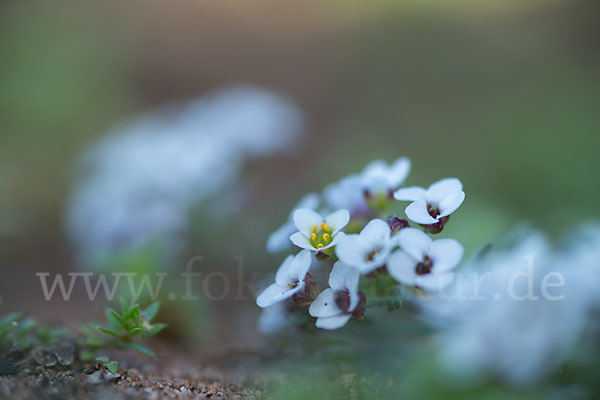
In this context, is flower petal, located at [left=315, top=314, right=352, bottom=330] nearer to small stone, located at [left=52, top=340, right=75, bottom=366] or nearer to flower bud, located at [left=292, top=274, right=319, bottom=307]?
flower bud, located at [left=292, top=274, right=319, bottom=307]

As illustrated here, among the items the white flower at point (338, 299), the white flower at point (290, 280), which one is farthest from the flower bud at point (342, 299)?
the white flower at point (290, 280)

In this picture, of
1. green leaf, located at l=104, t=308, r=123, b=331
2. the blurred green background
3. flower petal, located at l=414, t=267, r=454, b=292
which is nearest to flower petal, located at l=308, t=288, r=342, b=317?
flower petal, located at l=414, t=267, r=454, b=292

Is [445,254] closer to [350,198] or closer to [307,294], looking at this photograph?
[307,294]

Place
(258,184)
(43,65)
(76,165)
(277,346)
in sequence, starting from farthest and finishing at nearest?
(43,65)
(258,184)
(76,165)
(277,346)

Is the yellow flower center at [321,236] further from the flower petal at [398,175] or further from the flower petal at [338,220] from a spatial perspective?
the flower petal at [398,175]

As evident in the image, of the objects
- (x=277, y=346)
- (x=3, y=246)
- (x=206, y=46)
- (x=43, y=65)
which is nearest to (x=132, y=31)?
(x=206, y=46)

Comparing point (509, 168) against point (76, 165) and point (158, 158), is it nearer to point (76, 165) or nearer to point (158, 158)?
point (158, 158)
